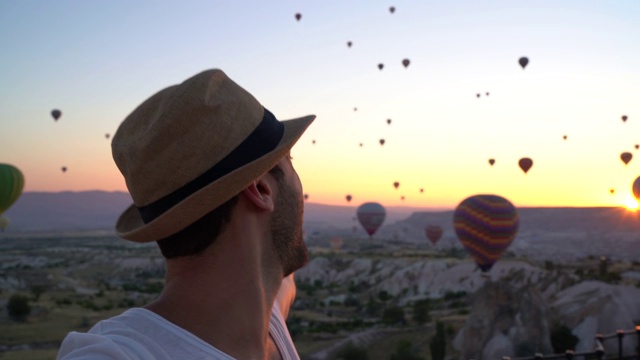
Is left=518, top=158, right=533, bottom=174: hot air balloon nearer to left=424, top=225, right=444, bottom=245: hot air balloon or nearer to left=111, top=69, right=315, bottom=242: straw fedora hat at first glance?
left=424, top=225, right=444, bottom=245: hot air balloon

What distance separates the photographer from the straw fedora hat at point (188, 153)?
5.21ft

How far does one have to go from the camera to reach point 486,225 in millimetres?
30828

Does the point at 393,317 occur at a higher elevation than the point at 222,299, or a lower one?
lower

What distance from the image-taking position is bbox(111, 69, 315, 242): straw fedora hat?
1.59m

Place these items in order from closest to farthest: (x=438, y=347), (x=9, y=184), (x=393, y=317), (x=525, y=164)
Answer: (x=438, y=347)
(x=9, y=184)
(x=393, y=317)
(x=525, y=164)

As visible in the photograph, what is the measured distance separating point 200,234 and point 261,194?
0.20 m

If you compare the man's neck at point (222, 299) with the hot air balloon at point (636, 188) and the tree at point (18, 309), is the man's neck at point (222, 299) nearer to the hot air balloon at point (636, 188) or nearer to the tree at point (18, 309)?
the tree at point (18, 309)

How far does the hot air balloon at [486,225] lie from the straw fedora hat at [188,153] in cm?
3009

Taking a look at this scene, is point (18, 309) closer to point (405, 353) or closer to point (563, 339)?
point (405, 353)

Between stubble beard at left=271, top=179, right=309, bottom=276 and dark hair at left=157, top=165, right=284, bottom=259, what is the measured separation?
0.53 feet

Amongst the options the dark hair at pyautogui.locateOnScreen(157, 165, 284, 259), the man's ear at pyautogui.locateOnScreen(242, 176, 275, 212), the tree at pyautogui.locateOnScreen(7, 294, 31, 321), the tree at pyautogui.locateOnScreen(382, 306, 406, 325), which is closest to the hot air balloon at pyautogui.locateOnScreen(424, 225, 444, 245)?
the tree at pyautogui.locateOnScreen(382, 306, 406, 325)

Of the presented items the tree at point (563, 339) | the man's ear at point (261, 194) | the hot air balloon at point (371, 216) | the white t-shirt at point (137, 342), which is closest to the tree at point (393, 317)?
the tree at point (563, 339)

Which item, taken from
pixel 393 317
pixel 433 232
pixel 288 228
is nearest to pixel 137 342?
pixel 288 228

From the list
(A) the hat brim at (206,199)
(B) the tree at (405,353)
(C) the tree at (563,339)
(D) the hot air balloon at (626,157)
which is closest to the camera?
(A) the hat brim at (206,199)
